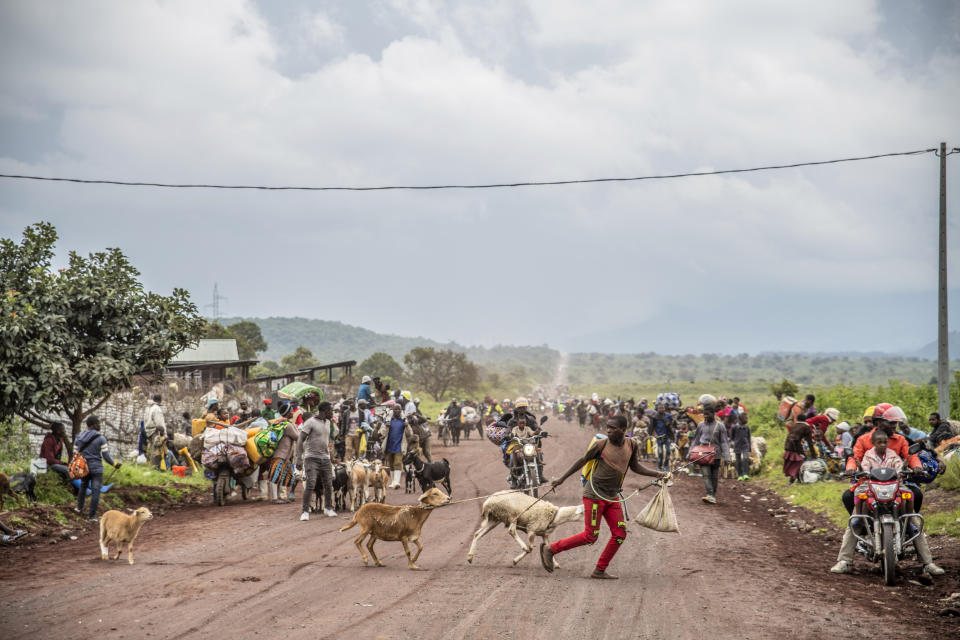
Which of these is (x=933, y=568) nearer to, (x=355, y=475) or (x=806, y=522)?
(x=806, y=522)

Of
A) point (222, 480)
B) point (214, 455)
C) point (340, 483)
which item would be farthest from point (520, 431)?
point (222, 480)

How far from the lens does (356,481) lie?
14.3 metres

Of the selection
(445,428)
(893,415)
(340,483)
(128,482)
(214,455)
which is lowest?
(445,428)

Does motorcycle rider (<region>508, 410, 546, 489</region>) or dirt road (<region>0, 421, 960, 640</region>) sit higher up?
motorcycle rider (<region>508, 410, 546, 489</region>)

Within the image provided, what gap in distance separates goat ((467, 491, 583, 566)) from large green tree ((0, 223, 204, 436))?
8.11 m

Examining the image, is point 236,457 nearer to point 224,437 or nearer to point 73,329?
point 224,437

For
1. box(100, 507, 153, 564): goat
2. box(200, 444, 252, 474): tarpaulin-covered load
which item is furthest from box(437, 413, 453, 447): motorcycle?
box(100, 507, 153, 564): goat

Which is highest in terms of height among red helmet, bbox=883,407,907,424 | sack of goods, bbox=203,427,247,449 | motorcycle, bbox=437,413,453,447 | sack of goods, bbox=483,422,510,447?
red helmet, bbox=883,407,907,424

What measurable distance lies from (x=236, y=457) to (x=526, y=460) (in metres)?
5.70

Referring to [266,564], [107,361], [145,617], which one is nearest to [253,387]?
[107,361]

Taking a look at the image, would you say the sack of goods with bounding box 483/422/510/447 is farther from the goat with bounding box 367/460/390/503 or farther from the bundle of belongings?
the bundle of belongings

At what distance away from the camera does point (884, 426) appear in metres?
9.62

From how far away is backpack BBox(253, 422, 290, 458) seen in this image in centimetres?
1532

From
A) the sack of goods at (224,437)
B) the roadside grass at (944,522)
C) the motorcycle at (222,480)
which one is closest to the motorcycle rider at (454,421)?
the motorcycle at (222,480)
